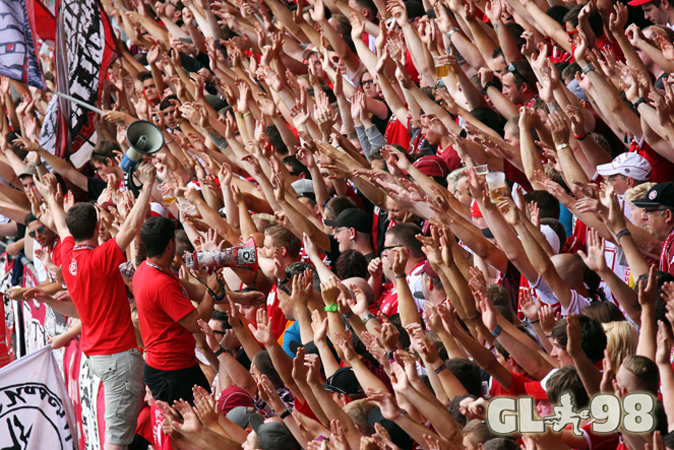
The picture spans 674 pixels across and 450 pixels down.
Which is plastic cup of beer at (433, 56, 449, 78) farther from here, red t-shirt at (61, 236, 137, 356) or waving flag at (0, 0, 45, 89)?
waving flag at (0, 0, 45, 89)

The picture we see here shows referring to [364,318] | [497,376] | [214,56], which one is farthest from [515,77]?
[214,56]

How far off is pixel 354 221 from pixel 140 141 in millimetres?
1413

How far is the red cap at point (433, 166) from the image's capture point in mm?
5738

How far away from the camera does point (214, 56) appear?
27.5 feet

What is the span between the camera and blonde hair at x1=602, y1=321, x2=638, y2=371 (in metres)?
3.45

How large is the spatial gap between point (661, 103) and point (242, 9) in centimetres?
506

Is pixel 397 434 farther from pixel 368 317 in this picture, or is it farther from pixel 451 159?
pixel 451 159

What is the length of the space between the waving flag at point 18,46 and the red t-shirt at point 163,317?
379 cm

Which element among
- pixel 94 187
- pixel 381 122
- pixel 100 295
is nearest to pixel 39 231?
pixel 94 187

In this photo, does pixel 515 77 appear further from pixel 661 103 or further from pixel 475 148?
pixel 661 103

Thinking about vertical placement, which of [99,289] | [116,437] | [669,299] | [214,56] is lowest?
[116,437]

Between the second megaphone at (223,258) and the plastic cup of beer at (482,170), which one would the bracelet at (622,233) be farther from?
the second megaphone at (223,258)

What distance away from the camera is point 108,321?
5.27 m

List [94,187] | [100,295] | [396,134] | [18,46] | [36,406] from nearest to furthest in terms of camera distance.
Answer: [100,295] → [36,406] → [396,134] → [94,187] → [18,46]
